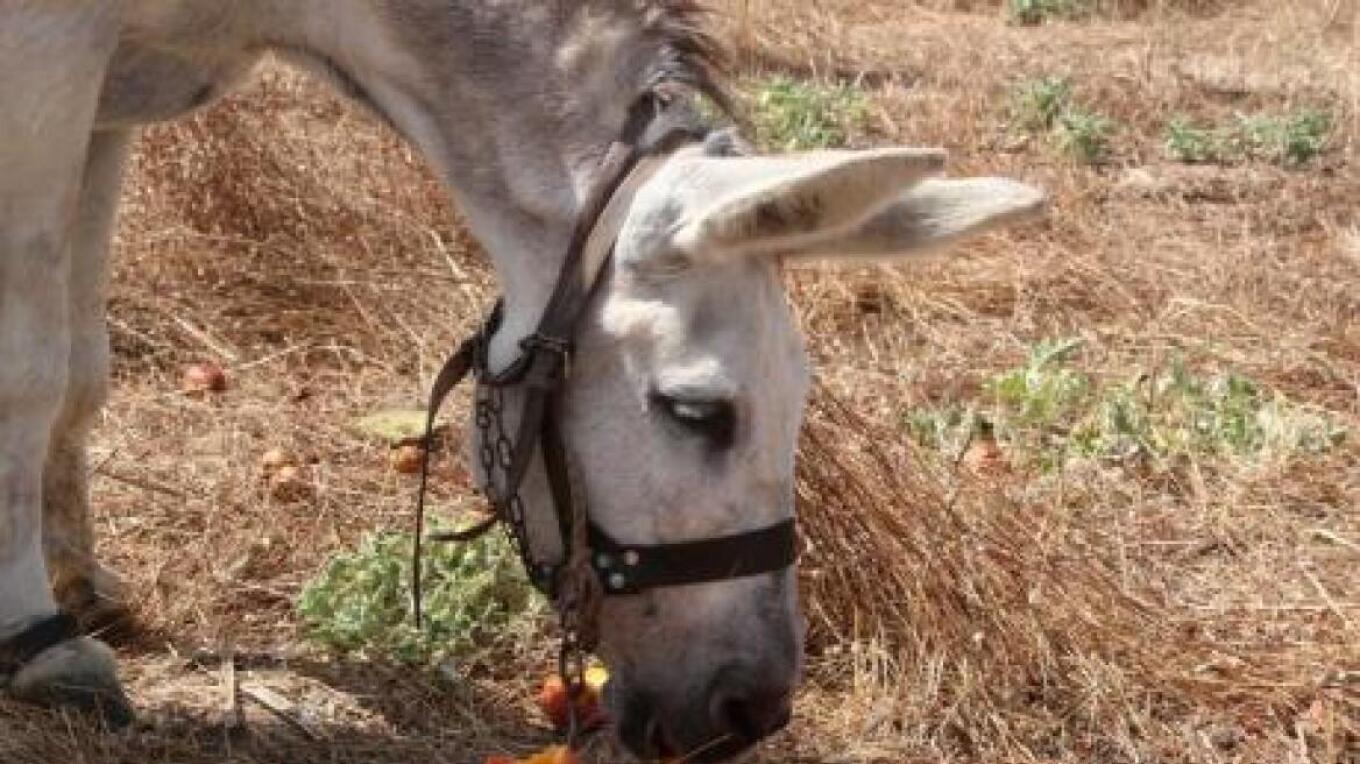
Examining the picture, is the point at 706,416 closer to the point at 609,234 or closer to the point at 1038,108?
the point at 609,234

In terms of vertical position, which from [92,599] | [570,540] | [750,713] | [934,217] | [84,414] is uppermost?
[934,217]

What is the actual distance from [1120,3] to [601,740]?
8106 millimetres

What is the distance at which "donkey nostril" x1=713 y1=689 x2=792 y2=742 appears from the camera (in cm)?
329

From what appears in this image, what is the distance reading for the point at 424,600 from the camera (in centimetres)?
439

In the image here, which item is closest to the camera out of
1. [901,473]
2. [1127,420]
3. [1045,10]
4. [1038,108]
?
[901,473]

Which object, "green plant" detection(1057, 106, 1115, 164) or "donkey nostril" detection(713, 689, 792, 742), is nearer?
"donkey nostril" detection(713, 689, 792, 742)

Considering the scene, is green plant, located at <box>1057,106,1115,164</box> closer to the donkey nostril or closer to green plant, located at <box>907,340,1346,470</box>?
A: green plant, located at <box>907,340,1346,470</box>

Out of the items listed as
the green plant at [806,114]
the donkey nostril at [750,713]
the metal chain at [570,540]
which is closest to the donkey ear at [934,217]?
the metal chain at [570,540]

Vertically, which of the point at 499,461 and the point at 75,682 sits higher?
the point at 499,461

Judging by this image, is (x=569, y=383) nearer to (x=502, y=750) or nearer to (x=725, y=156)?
(x=725, y=156)

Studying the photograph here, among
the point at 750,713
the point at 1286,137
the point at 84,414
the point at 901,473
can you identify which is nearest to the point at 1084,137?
the point at 1286,137

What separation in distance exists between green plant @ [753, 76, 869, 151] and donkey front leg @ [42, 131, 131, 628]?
3.42m

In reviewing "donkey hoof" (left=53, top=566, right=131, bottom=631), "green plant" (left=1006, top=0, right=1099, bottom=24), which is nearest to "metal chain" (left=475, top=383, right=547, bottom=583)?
"donkey hoof" (left=53, top=566, right=131, bottom=631)

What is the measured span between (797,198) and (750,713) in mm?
750
